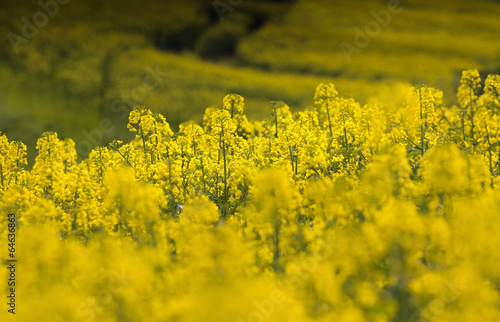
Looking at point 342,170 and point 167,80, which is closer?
point 342,170

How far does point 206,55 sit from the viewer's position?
88.6 feet

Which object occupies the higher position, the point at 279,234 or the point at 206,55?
the point at 206,55

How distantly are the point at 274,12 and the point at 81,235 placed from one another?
21514mm

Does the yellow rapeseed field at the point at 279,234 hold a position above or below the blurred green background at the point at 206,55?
below

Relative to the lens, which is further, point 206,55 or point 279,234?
point 206,55

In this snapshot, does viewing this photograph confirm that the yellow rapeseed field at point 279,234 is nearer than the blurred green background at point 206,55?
Yes

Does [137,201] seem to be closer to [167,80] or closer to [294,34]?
[167,80]

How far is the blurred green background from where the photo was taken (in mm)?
22766

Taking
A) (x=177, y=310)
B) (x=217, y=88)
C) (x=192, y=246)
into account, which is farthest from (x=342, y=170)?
(x=217, y=88)

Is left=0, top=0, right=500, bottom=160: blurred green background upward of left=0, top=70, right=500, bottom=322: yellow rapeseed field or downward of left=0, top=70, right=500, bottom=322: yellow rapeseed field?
upward

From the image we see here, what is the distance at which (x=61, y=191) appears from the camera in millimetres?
8555

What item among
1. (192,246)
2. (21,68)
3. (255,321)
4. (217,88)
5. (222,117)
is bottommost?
(255,321)

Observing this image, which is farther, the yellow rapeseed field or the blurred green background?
the blurred green background

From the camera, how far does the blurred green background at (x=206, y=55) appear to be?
22766 millimetres
